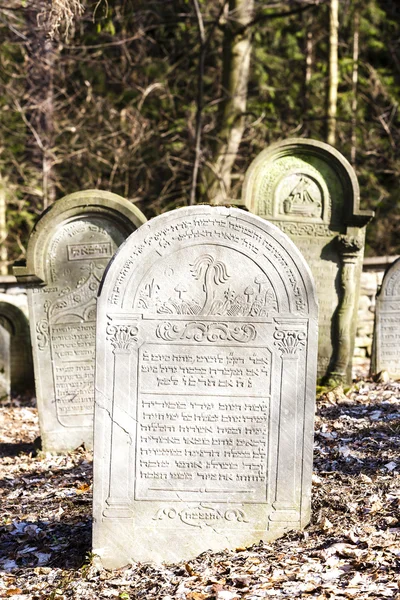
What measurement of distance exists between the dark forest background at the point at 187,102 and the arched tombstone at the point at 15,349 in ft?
14.0

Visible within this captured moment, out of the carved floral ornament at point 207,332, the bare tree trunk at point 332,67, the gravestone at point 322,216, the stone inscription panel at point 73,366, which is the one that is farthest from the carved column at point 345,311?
the bare tree trunk at point 332,67

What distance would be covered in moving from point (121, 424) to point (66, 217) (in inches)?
124

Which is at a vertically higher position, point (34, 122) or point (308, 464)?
point (34, 122)

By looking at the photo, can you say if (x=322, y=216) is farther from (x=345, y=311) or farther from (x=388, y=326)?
(x=388, y=326)

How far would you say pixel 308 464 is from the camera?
14.5 feet

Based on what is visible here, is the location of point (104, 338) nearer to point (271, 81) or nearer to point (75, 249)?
point (75, 249)

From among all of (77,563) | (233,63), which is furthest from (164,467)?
(233,63)

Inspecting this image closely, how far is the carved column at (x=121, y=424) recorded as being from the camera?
4.32 metres

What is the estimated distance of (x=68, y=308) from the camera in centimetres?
711

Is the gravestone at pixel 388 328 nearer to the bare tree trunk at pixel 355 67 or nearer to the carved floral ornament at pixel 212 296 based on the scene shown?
the carved floral ornament at pixel 212 296

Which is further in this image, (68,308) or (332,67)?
(332,67)

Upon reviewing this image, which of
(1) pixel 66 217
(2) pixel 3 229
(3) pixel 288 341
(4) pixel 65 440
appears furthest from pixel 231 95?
(3) pixel 288 341

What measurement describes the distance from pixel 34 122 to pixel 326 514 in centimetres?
1180

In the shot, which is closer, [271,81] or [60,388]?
[60,388]
